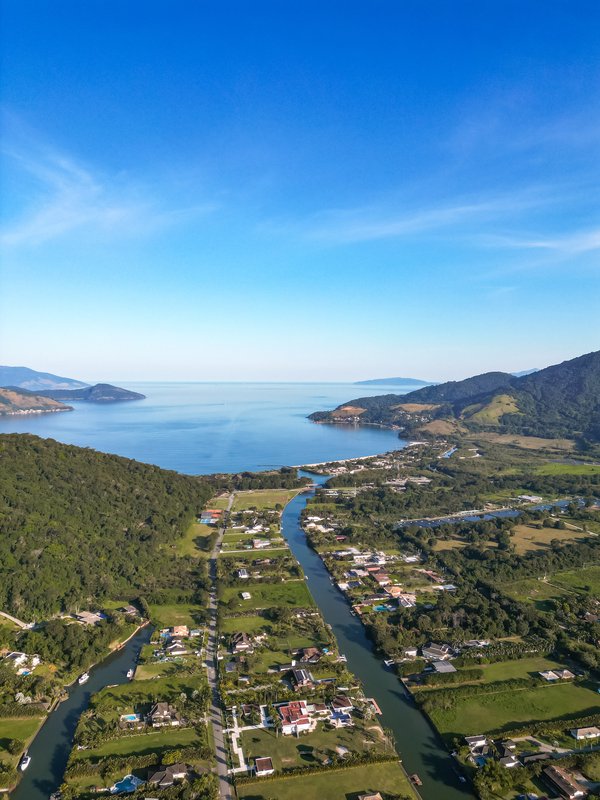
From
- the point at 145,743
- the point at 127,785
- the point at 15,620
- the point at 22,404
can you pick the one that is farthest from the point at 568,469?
the point at 22,404

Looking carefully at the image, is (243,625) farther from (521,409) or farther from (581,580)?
(521,409)

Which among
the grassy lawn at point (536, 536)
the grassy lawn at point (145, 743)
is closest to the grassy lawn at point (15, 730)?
the grassy lawn at point (145, 743)

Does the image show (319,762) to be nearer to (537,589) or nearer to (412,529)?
(537,589)

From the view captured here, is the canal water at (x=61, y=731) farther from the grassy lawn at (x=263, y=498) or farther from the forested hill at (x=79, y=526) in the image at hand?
the grassy lawn at (x=263, y=498)

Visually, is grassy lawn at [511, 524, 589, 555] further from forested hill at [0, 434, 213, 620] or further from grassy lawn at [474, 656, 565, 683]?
forested hill at [0, 434, 213, 620]

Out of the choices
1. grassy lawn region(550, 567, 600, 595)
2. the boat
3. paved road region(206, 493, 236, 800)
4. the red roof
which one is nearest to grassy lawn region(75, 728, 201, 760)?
paved road region(206, 493, 236, 800)
